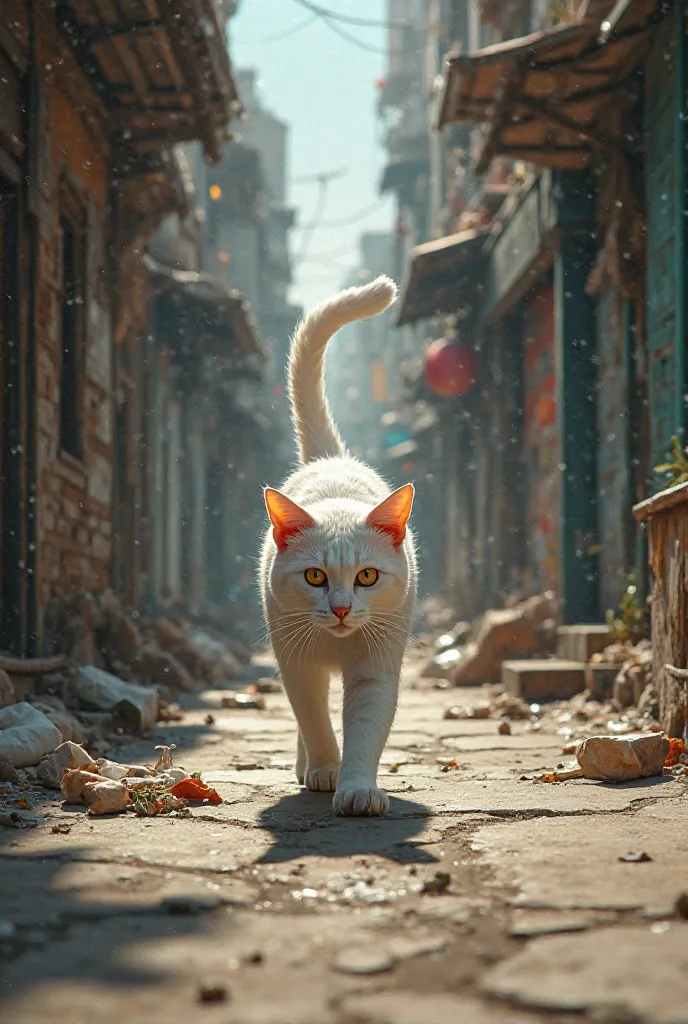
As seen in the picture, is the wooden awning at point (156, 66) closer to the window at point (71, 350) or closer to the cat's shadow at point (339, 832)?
the window at point (71, 350)

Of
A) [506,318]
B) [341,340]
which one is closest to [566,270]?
[506,318]

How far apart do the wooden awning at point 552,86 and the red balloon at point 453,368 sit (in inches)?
204

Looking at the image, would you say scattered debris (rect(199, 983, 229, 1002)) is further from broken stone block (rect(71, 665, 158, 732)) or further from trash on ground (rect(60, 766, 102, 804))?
broken stone block (rect(71, 665, 158, 732))

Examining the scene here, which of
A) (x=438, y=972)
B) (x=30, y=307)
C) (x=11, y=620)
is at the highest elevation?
(x=30, y=307)

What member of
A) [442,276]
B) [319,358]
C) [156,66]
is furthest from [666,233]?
[442,276]

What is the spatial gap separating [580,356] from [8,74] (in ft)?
15.8

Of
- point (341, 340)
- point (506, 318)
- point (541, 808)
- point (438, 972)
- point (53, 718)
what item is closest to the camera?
point (438, 972)

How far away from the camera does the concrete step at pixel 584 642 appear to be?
281 inches

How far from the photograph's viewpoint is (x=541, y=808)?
310 cm

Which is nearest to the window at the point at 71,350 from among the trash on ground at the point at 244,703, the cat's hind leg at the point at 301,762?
the trash on ground at the point at 244,703

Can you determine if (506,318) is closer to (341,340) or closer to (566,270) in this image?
(566,270)

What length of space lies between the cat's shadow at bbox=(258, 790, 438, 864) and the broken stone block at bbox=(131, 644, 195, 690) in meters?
4.23

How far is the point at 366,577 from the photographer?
333 cm

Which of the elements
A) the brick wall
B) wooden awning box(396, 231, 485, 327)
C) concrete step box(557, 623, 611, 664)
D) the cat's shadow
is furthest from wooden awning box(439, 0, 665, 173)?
the cat's shadow
